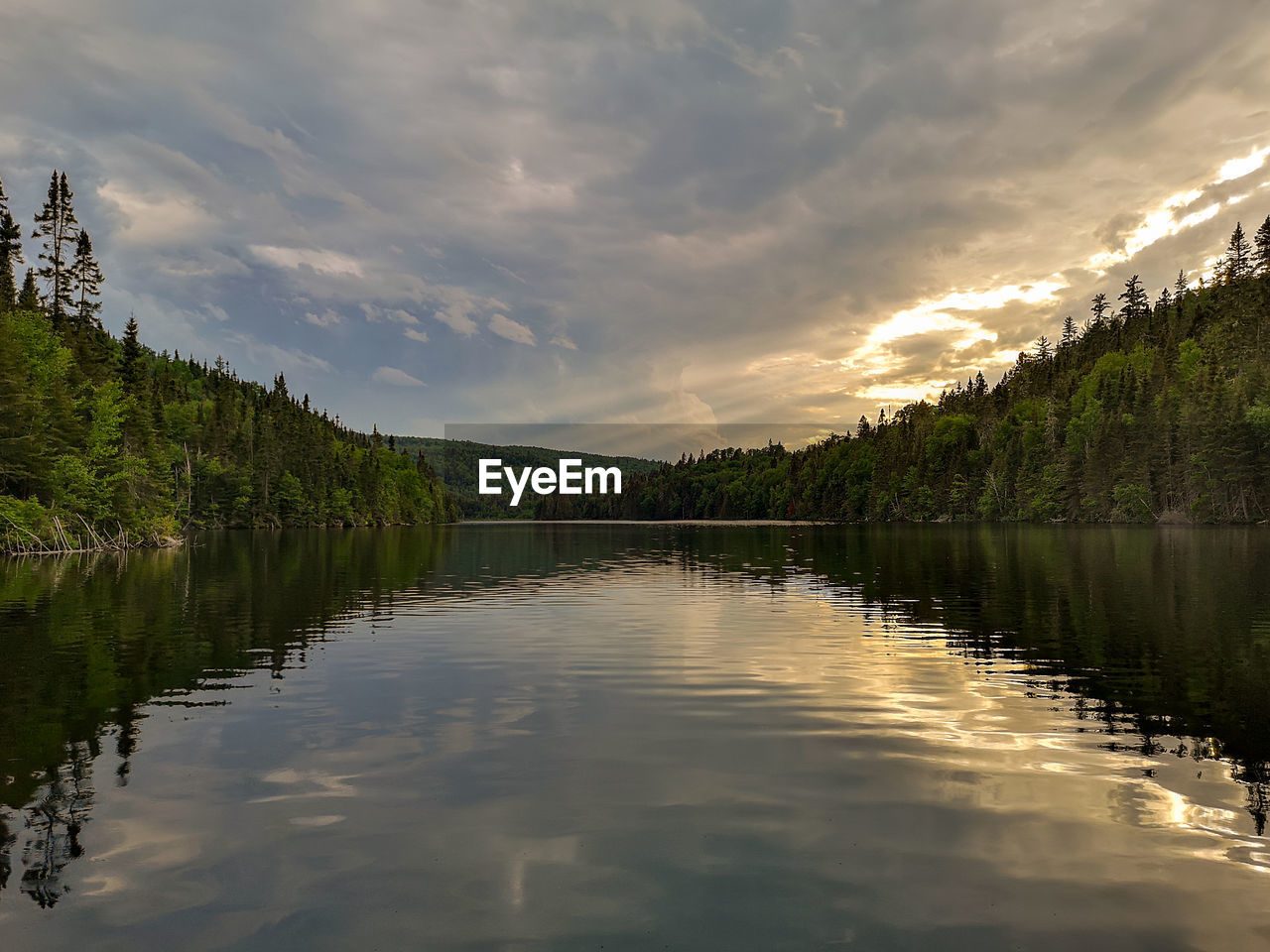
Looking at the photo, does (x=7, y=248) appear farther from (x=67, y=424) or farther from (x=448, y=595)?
(x=448, y=595)

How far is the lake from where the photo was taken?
799 centimetres

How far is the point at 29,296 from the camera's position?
80125 millimetres

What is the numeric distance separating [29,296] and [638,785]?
311 ft

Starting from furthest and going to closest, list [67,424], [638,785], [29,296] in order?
[29,296] < [67,424] < [638,785]

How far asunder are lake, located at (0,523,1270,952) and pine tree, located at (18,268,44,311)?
63487mm

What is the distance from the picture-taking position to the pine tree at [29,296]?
7638 cm

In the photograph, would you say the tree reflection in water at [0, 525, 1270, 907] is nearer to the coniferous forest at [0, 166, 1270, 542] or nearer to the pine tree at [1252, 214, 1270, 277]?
the coniferous forest at [0, 166, 1270, 542]

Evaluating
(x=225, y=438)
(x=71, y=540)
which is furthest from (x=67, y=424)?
(x=225, y=438)

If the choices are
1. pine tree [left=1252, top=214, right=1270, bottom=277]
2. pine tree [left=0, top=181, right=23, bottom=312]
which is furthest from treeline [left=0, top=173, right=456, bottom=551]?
pine tree [left=1252, top=214, right=1270, bottom=277]

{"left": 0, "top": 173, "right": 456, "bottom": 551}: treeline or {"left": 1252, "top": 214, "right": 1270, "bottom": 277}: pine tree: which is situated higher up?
{"left": 1252, "top": 214, "right": 1270, "bottom": 277}: pine tree

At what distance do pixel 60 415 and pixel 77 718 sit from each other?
62473 mm

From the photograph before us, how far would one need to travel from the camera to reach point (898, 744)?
1414 cm

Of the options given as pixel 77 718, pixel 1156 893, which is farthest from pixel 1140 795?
pixel 77 718

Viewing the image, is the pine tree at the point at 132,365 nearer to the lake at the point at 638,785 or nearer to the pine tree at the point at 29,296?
the pine tree at the point at 29,296
